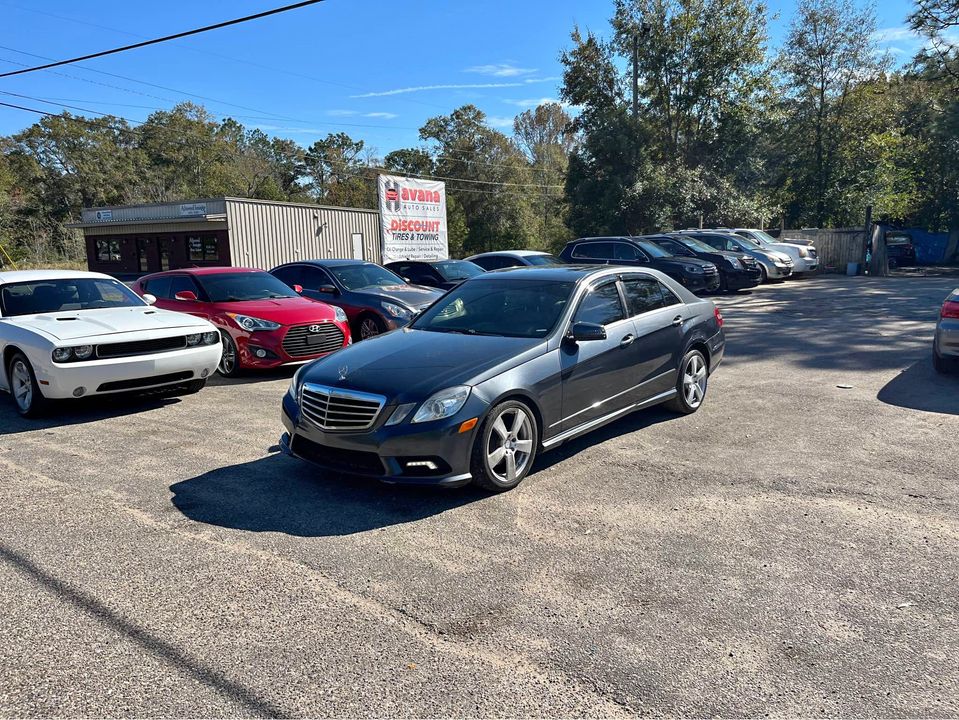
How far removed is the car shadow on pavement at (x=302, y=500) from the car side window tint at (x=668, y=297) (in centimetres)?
300

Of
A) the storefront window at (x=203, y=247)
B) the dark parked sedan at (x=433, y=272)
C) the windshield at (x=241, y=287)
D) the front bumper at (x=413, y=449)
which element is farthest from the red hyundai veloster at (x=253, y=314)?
the storefront window at (x=203, y=247)

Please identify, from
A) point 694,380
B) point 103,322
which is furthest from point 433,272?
point 694,380

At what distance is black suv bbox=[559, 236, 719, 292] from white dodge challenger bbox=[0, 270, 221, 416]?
507 inches

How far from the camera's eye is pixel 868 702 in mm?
2912

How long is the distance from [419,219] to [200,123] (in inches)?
2082

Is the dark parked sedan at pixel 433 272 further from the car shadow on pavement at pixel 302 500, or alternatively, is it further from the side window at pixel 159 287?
the car shadow on pavement at pixel 302 500

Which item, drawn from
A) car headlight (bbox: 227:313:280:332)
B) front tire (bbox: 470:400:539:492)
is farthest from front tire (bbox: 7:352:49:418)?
front tire (bbox: 470:400:539:492)

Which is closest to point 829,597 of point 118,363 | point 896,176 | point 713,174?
point 118,363

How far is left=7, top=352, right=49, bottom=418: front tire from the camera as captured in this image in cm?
759

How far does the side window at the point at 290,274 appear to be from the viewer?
1324cm

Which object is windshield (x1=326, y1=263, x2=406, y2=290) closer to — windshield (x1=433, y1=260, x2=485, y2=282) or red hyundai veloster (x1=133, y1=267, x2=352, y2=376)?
red hyundai veloster (x1=133, y1=267, x2=352, y2=376)

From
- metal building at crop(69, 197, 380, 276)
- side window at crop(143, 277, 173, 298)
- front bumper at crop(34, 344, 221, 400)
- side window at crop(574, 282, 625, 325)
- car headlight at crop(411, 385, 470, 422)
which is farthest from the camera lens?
metal building at crop(69, 197, 380, 276)

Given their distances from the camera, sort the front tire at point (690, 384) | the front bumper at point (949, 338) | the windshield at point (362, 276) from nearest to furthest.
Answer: the front tire at point (690, 384) → the front bumper at point (949, 338) → the windshield at point (362, 276)

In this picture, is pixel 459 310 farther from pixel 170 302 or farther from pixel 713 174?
pixel 713 174
